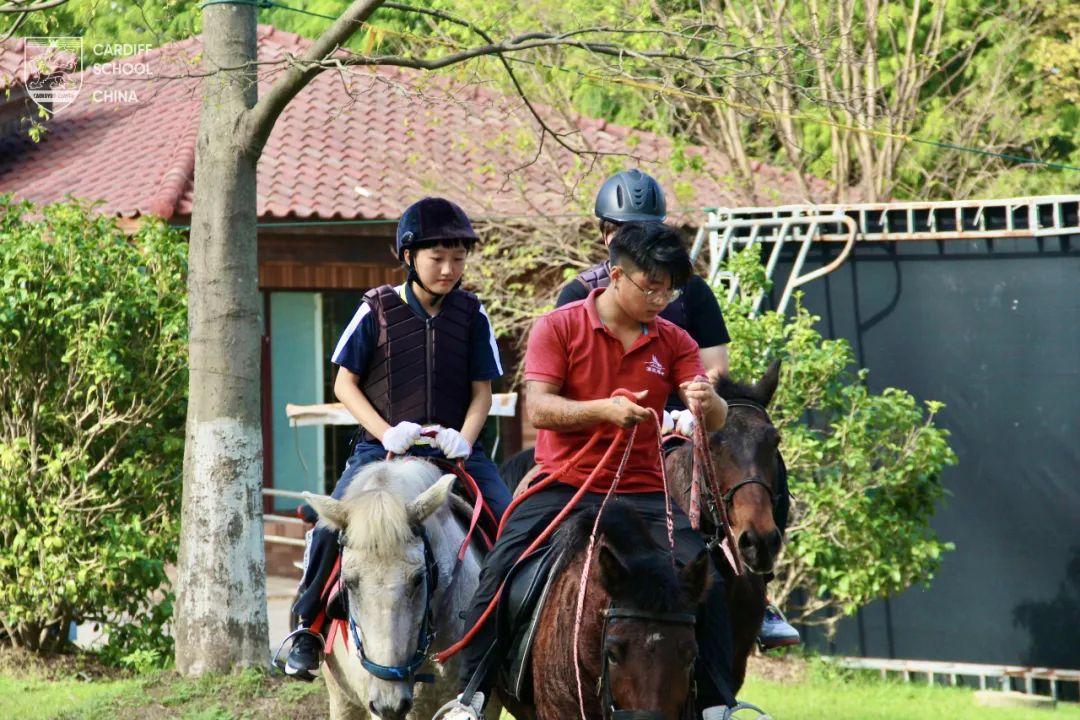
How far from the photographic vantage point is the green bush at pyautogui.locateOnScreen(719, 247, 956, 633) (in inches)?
432

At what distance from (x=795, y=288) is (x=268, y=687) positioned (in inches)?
224

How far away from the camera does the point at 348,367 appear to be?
6672 millimetres

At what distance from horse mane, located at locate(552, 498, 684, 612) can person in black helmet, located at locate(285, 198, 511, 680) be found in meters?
1.84

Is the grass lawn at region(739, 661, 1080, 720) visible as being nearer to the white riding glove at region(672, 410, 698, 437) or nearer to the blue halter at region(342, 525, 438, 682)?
the white riding glove at region(672, 410, 698, 437)

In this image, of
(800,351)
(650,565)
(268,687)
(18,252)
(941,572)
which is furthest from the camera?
(941,572)

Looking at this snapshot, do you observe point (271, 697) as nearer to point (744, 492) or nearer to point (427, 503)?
point (427, 503)

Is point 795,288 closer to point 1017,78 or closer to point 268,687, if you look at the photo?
point 268,687

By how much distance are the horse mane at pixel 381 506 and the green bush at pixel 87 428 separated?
4.77m

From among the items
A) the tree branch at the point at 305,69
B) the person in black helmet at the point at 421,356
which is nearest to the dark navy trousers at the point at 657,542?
the person in black helmet at the point at 421,356

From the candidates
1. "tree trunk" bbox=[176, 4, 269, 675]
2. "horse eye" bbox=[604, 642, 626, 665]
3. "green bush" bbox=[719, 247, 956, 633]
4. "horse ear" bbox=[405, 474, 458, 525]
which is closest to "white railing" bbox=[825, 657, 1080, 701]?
"green bush" bbox=[719, 247, 956, 633]

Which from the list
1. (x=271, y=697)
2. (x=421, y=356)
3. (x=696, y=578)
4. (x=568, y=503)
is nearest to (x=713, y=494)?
(x=568, y=503)

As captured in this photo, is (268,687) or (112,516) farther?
(112,516)

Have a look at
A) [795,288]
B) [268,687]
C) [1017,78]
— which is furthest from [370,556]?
→ [1017,78]

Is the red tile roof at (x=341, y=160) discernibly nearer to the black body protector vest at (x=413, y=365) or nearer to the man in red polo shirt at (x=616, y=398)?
the black body protector vest at (x=413, y=365)
